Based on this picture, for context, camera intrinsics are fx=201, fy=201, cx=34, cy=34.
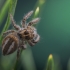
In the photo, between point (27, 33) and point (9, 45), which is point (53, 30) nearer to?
point (27, 33)

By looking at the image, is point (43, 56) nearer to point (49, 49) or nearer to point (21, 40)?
point (49, 49)

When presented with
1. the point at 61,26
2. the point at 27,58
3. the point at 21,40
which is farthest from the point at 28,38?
the point at 61,26

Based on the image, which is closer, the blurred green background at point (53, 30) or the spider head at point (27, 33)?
the spider head at point (27, 33)

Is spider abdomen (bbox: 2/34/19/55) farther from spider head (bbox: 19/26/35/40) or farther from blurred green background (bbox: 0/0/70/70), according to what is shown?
blurred green background (bbox: 0/0/70/70)

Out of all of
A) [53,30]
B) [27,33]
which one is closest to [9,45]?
[27,33]

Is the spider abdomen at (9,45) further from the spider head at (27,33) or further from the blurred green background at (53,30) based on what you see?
the blurred green background at (53,30)

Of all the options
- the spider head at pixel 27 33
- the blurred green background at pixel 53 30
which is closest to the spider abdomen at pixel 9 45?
the spider head at pixel 27 33

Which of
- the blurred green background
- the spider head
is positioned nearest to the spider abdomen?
the spider head

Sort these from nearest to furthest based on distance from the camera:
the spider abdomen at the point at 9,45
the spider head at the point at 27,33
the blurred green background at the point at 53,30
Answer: the spider abdomen at the point at 9,45 < the spider head at the point at 27,33 < the blurred green background at the point at 53,30
